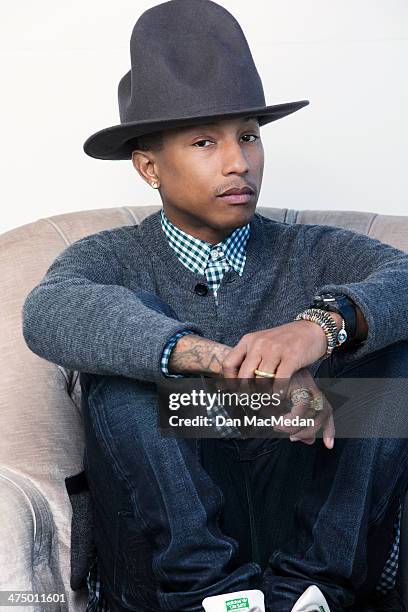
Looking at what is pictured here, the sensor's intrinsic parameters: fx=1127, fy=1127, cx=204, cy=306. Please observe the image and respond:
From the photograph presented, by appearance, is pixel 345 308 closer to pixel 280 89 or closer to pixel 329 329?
pixel 329 329

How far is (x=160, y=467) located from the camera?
1.62m

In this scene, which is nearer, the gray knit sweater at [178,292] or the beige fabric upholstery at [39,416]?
the gray knit sweater at [178,292]

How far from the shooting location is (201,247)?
2.06 meters

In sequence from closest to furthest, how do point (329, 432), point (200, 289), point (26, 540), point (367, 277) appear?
point (329, 432) < point (26, 540) < point (367, 277) < point (200, 289)

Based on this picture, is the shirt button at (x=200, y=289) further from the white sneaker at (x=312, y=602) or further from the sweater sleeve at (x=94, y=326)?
the white sneaker at (x=312, y=602)

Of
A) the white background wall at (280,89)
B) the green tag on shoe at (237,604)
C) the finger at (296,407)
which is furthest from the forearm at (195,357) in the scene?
the white background wall at (280,89)

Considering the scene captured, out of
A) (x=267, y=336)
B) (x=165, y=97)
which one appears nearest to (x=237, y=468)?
(x=267, y=336)

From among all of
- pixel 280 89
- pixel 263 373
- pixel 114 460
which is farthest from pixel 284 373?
pixel 280 89

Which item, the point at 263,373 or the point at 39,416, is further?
the point at 39,416

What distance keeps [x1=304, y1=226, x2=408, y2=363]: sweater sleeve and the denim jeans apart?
5 cm

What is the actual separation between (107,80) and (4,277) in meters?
0.84

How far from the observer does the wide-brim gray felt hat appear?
1.93 metres

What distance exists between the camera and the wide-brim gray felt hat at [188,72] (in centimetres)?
193

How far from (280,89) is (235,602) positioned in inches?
63.6
